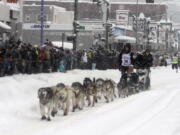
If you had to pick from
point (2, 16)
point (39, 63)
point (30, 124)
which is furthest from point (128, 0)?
point (30, 124)

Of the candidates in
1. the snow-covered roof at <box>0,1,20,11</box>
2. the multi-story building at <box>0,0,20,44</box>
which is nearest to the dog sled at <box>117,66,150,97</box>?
A: the multi-story building at <box>0,0,20,44</box>

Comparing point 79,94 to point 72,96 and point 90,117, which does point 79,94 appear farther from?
point 90,117

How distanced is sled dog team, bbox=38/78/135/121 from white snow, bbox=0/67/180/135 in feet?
0.86

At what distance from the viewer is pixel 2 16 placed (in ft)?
111

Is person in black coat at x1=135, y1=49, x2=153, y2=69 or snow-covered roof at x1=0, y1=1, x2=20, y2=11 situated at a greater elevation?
snow-covered roof at x1=0, y1=1, x2=20, y2=11

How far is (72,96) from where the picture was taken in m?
14.5

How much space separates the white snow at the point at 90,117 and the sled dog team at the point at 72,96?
0.26 m

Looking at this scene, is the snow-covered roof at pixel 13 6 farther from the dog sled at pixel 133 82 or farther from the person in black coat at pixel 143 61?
the dog sled at pixel 133 82

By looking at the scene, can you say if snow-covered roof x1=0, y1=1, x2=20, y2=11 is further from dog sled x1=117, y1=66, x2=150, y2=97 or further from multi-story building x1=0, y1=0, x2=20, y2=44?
dog sled x1=117, y1=66, x2=150, y2=97

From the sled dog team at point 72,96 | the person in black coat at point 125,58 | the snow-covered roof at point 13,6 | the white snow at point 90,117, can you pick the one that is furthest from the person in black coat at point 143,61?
the snow-covered roof at point 13,6

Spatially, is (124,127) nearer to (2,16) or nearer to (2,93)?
(2,93)

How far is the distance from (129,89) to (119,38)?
38.0 meters

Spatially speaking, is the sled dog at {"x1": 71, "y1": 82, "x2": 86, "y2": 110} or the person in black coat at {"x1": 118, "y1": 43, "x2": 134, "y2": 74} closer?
the sled dog at {"x1": 71, "y1": 82, "x2": 86, "y2": 110}

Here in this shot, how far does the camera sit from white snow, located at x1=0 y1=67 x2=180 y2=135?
10.5m
